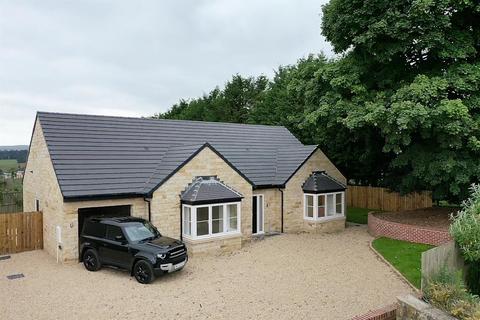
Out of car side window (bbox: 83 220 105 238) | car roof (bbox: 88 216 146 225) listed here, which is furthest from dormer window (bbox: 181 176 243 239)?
car side window (bbox: 83 220 105 238)

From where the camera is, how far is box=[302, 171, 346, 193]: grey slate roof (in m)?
21.4

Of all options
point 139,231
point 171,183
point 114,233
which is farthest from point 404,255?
point 114,233

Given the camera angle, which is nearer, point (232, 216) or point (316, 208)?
point (232, 216)

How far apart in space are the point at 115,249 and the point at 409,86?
14094mm

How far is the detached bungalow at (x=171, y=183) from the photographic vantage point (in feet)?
52.2

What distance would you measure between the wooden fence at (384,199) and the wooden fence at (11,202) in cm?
2606

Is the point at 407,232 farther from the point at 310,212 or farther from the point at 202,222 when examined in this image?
the point at 202,222

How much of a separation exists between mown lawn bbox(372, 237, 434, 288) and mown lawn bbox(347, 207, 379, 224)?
7.29 metres

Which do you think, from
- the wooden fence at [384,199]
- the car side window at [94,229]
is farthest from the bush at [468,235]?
the wooden fence at [384,199]

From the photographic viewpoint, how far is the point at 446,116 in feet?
50.0

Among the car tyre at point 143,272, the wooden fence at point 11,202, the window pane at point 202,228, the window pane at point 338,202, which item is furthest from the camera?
the wooden fence at point 11,202

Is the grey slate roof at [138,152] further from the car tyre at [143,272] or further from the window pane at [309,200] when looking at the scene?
the car tyre at [143,272]

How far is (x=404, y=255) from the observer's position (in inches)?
610

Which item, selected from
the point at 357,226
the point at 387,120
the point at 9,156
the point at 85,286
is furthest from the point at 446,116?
the point at 9,156
